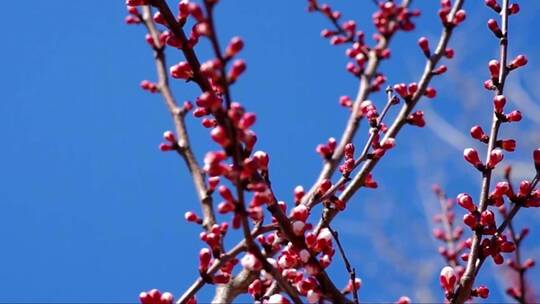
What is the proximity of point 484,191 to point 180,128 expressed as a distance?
1.78 metres

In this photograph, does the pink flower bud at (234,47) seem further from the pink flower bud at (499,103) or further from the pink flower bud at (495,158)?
the pink flower bud at (499,103)

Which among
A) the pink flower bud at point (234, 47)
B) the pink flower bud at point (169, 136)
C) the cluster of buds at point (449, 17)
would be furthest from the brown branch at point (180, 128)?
the pink flower bud at point (234, 47)

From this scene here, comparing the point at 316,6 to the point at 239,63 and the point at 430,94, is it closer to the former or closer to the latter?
the point at 430,94

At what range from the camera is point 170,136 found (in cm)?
277

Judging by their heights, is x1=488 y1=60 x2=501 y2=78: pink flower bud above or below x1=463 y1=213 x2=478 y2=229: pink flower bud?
above

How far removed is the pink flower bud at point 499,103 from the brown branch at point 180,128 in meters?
1.18

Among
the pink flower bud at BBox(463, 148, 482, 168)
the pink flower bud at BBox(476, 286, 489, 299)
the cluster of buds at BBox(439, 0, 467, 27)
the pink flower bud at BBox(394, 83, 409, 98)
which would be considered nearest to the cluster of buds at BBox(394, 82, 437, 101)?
the pink flower bud at BBox(394, 83, 409, 98)

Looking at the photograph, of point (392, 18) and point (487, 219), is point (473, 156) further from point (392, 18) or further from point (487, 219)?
point (392, 18)

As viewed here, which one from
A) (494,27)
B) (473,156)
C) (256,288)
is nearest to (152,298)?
(256,288)

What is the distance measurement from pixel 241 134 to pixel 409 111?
157cm

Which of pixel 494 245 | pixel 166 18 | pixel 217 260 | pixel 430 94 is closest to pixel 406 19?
pixel 430 94

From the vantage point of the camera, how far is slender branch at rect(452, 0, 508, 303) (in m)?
1.83

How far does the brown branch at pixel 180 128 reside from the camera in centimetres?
276

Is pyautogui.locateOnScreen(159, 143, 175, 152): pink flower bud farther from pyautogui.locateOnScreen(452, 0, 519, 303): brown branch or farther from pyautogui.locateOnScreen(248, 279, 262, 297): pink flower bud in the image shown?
pyautogui.locateOnScreen(452, 0, 519, 303): brown branch
